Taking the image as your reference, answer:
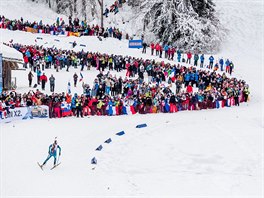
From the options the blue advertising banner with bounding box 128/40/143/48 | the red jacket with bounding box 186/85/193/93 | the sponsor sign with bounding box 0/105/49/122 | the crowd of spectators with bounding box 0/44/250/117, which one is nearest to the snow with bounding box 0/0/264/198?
the sponsor sign with bounding box 0/105/49/122

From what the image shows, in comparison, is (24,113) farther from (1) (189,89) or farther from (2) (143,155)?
(1) (189,89)

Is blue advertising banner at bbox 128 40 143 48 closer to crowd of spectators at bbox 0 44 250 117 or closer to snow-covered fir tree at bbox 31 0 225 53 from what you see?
snow-covered fir tree at bbox 31 0 225 53

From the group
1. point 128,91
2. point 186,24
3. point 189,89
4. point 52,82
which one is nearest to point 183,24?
point 186,24

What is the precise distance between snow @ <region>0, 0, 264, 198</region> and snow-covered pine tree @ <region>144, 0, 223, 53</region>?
15575 mm

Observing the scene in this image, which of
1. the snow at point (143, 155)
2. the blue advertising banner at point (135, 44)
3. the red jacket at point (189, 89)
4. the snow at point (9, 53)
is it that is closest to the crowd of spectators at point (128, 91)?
the red jacket at point (189, 89)

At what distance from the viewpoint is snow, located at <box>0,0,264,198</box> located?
1705 cm

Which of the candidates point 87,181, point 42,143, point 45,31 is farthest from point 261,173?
point 45,31

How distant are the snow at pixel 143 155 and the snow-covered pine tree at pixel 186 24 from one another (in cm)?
1558

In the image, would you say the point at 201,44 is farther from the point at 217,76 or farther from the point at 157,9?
the point at 217,76

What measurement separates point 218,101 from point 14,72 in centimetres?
1644

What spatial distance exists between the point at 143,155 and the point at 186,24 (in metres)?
27.5

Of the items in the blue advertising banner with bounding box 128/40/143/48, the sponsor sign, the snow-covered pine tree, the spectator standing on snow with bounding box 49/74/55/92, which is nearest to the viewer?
the sponsor sign

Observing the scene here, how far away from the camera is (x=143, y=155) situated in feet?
69.3

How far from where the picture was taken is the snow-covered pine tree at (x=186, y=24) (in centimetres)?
4641
